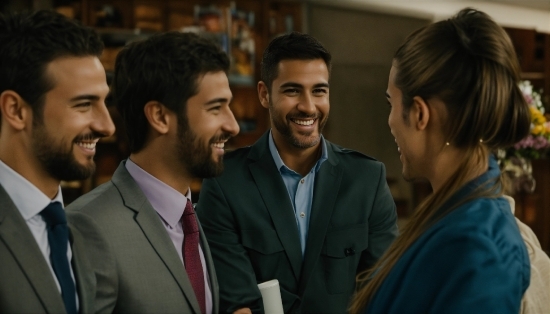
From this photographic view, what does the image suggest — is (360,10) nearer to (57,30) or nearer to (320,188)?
(320,188)

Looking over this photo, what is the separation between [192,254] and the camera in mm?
1812

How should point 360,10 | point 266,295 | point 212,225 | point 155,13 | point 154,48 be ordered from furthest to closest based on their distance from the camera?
1. point 360,10
2. point 155,13
3. point 212,225
4. point 266,295
5. point 154,48

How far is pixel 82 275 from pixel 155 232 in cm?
30

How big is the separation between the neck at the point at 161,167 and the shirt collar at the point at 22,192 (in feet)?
1.36

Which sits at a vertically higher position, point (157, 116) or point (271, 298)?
point (157, 116)

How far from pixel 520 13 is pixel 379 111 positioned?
112 inches

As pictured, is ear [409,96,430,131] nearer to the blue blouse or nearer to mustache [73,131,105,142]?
the blue blouse

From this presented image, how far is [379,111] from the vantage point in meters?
9.89

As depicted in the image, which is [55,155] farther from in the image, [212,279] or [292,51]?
[292,51]

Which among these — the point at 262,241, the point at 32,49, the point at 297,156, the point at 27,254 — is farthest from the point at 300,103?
the point at 27,254

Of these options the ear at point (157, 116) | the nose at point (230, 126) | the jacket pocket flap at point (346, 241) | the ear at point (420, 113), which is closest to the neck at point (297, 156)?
the jacket pocket flap at point (346, 241)

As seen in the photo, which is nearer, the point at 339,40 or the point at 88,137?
the point at 88,137

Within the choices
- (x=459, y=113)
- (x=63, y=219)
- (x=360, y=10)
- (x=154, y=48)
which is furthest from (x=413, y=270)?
(x=360, y=10)

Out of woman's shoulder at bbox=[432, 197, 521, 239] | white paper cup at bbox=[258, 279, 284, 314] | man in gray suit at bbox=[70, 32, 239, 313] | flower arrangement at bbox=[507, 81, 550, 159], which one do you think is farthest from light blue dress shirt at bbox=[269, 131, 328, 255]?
flower arrangement at bbox=[507, 81, 550, 159]
